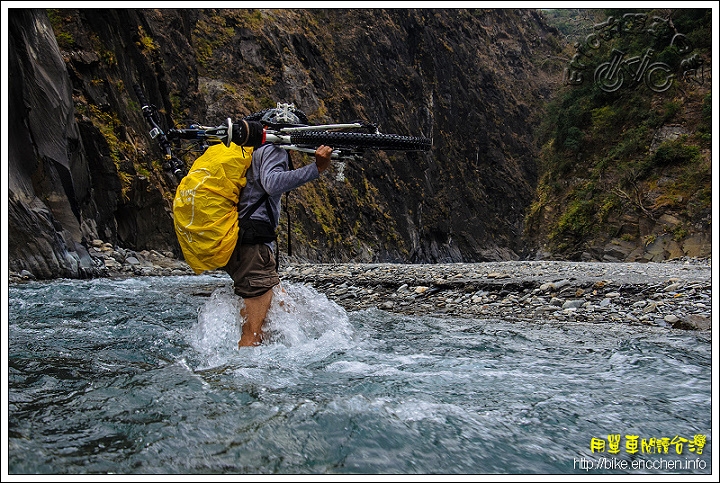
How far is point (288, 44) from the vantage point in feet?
100.0

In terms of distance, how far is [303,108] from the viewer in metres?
29.5

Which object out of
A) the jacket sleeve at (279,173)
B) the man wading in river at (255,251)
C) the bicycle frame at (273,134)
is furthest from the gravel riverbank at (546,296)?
the jacket sleeve at (279,173)

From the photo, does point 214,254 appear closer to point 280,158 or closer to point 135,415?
point 280,158

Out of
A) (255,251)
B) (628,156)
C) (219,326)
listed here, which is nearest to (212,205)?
(255,251)

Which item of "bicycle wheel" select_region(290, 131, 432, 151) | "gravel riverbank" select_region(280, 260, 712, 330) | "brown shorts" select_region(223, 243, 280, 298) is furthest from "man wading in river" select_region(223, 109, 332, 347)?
"gravel riverbank" select_region(280, 260, 712, 330)

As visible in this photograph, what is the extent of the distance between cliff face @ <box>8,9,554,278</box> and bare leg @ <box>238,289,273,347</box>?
730 cm

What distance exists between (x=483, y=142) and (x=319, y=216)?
29896 millimetres

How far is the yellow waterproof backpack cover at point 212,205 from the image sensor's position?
3873 millimetres

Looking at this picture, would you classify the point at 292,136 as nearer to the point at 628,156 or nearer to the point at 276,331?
the point at 276,331

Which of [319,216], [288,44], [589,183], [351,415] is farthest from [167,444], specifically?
[288,44]

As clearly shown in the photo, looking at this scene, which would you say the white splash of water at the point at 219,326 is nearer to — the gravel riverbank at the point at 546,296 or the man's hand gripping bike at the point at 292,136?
the man's hand gripping bike at the point at 292,136

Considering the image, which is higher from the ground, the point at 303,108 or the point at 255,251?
the point at 303,108

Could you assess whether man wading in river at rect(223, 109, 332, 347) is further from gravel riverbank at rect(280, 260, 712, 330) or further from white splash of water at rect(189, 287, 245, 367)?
gravel riverbank at rect(280, 260, 712, 330)

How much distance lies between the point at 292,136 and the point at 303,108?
26.8 m
